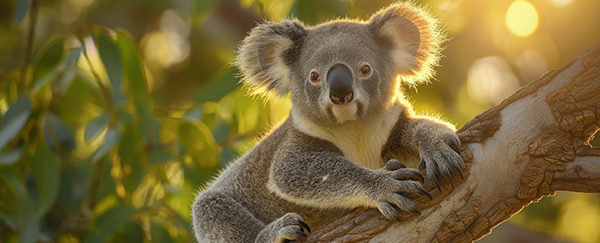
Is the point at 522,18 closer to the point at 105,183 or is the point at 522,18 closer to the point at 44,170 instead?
the point at 105,183

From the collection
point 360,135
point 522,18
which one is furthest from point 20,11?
point 522,18

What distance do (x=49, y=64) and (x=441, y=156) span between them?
8.53 ft

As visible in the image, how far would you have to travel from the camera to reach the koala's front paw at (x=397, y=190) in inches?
66.2

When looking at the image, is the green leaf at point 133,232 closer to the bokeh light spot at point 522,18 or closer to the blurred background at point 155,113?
the blurred background at point 155,113

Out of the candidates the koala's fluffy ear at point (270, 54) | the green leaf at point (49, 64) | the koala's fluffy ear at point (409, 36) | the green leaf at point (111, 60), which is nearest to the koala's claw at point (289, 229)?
the koala's fluffy ear at point (270, 54)

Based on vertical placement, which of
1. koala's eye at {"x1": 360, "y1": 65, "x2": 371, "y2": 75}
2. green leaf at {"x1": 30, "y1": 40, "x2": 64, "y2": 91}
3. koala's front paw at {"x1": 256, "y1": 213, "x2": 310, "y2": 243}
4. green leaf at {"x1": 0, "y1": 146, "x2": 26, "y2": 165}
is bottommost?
green leaf at {"x1": 0, "y1": 146, "x2": 26, "y2": 165}

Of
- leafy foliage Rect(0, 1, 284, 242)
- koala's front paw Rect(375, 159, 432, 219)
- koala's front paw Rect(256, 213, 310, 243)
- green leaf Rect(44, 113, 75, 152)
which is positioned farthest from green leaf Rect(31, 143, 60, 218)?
koala's front paw Rect(375, 159, 432, 219)

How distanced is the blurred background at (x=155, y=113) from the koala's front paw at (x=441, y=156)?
95 cm

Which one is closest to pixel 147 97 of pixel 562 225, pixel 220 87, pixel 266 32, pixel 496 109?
pixel 220 87

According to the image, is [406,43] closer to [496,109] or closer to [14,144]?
[496,109]

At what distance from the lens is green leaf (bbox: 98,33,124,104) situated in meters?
3.16

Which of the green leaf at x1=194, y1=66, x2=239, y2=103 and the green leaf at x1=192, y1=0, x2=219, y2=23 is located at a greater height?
the green leaf at x1=192, y1=0, x2=219, y2=23

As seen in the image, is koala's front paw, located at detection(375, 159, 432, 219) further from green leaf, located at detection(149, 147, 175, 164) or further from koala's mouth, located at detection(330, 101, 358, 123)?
green leaf, located at detection(149, 147, 175, 164)

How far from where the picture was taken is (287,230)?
6.12 ft
